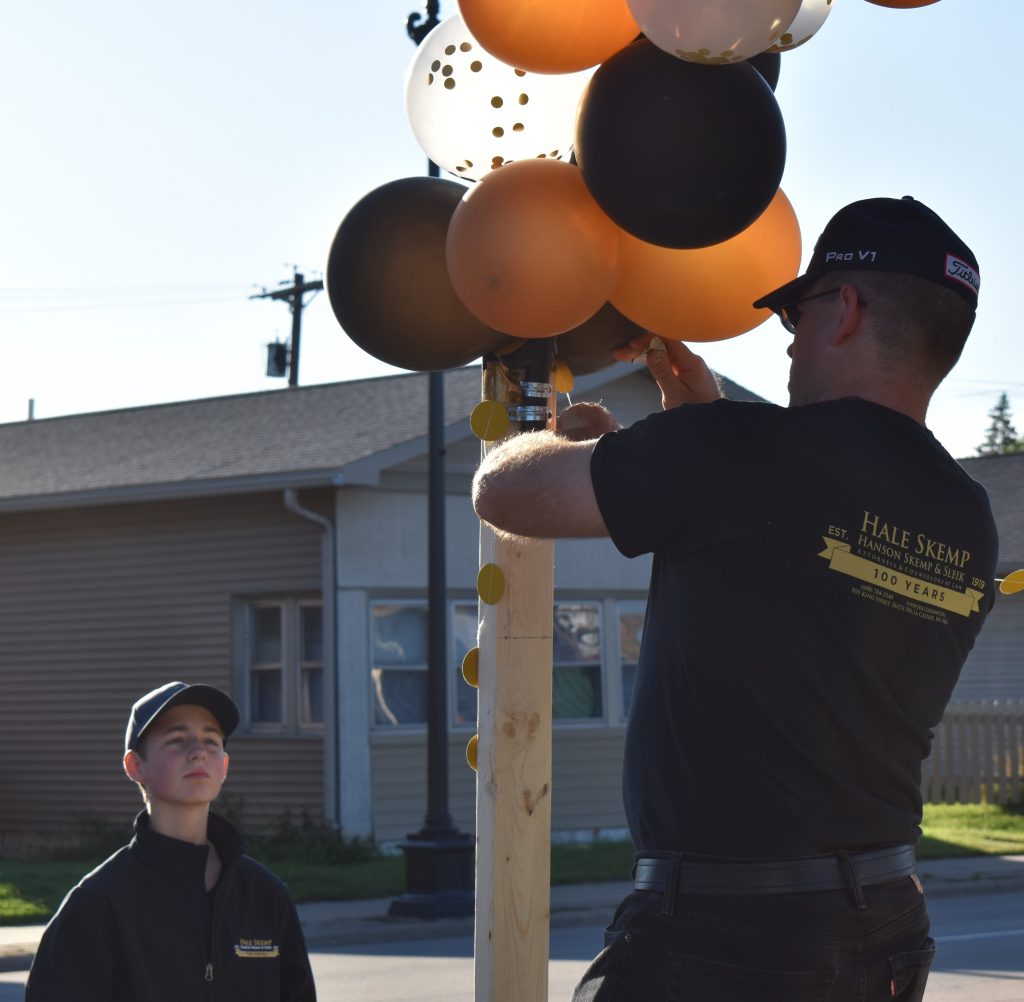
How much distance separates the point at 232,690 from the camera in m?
17.5

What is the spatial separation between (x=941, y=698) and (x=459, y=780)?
14.6m

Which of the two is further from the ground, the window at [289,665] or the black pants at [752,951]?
the window at [289,665]

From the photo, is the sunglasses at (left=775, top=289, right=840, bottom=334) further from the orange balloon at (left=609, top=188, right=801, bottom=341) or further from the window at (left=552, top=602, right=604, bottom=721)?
the window at (left=552, top=602, right=604, bottom=721)

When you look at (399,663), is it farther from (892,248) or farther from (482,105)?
(892,248)

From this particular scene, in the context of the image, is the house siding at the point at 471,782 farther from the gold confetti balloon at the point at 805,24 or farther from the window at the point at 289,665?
the gold confetti balloon at the point at 805,24

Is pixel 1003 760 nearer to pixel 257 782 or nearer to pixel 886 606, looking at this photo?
pixel 257 782

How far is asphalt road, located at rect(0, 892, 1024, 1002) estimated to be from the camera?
31.9 ft

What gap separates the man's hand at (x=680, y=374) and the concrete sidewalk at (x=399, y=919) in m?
8.59

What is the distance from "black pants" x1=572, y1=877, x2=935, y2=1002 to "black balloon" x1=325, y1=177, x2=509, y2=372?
1375 millimetres

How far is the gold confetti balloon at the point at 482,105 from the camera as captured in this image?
3891 millimetres

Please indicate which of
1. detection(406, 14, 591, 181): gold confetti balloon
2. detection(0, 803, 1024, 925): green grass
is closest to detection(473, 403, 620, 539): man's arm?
detection(406, 14, 591, 181): gold confetti balloon

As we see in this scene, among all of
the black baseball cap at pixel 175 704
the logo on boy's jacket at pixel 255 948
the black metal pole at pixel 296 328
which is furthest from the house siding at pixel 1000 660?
the logo on boy's jacket at pixel 255 948

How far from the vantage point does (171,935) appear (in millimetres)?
3447

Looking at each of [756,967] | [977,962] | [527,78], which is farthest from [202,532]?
[756,967]
